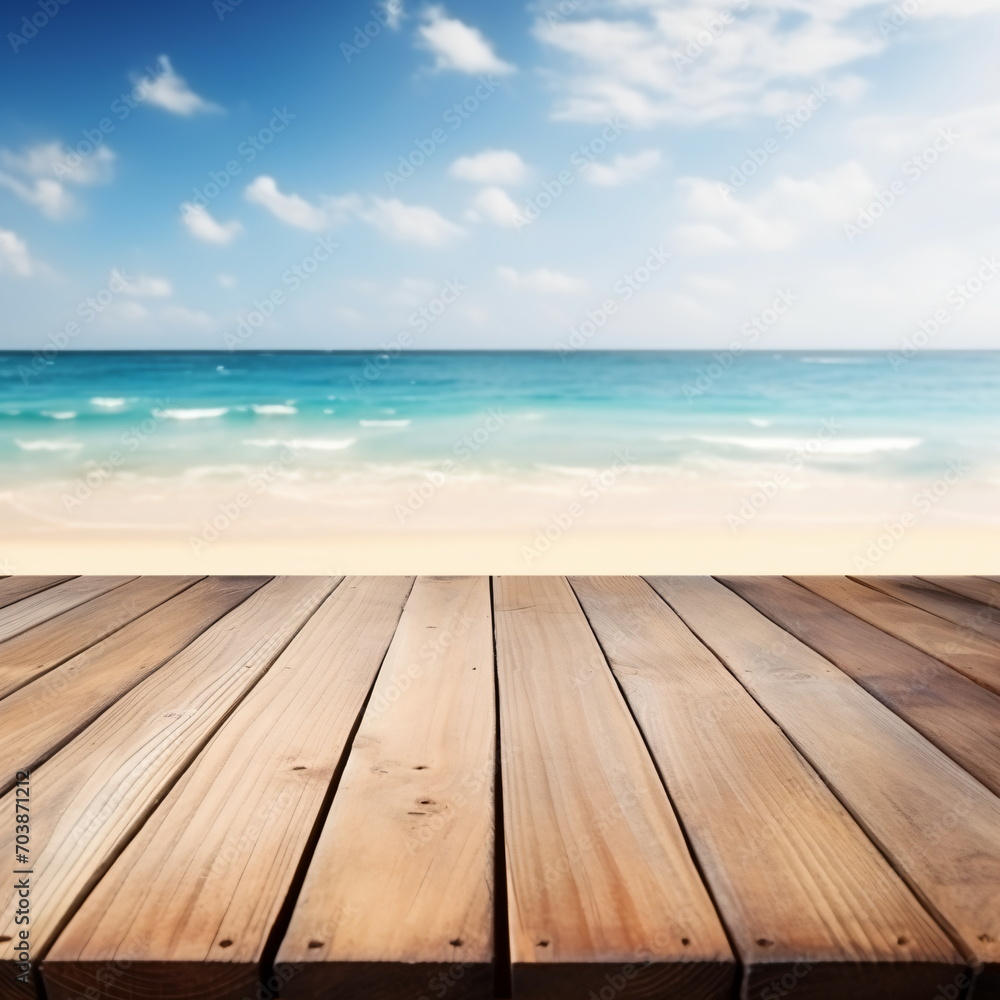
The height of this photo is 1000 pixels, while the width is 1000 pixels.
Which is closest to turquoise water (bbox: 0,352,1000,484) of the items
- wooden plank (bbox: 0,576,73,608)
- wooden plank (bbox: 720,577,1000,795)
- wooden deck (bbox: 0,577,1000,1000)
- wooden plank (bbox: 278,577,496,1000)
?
wooden plank (bbox: 0,576,73,608)

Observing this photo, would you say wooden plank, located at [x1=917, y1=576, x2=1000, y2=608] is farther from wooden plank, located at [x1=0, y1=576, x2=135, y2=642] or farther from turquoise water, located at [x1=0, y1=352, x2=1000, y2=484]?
turquoise water, located at [x1=0, y1=352, x2=1000, y2=484]

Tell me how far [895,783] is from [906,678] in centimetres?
41

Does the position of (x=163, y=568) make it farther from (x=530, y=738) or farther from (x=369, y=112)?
(x=369, y=112)

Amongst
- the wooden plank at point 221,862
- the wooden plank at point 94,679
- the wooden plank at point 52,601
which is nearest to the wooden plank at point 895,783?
the wooden plank at point 221,862

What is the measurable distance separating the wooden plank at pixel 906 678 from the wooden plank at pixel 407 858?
0.59 meters

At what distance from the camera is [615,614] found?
157 cm

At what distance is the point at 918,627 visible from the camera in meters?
1.52

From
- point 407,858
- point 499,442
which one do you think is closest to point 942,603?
point 407,858

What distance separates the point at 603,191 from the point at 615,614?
15.1m

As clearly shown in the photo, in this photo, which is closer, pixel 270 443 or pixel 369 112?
pixel 270 443

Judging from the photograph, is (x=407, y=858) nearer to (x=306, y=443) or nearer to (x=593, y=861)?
(x=593, y=861)

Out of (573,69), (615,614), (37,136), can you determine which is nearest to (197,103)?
(37,136)

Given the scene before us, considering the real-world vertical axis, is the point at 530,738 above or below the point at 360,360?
below

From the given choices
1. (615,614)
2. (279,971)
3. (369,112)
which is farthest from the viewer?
(369,112)
